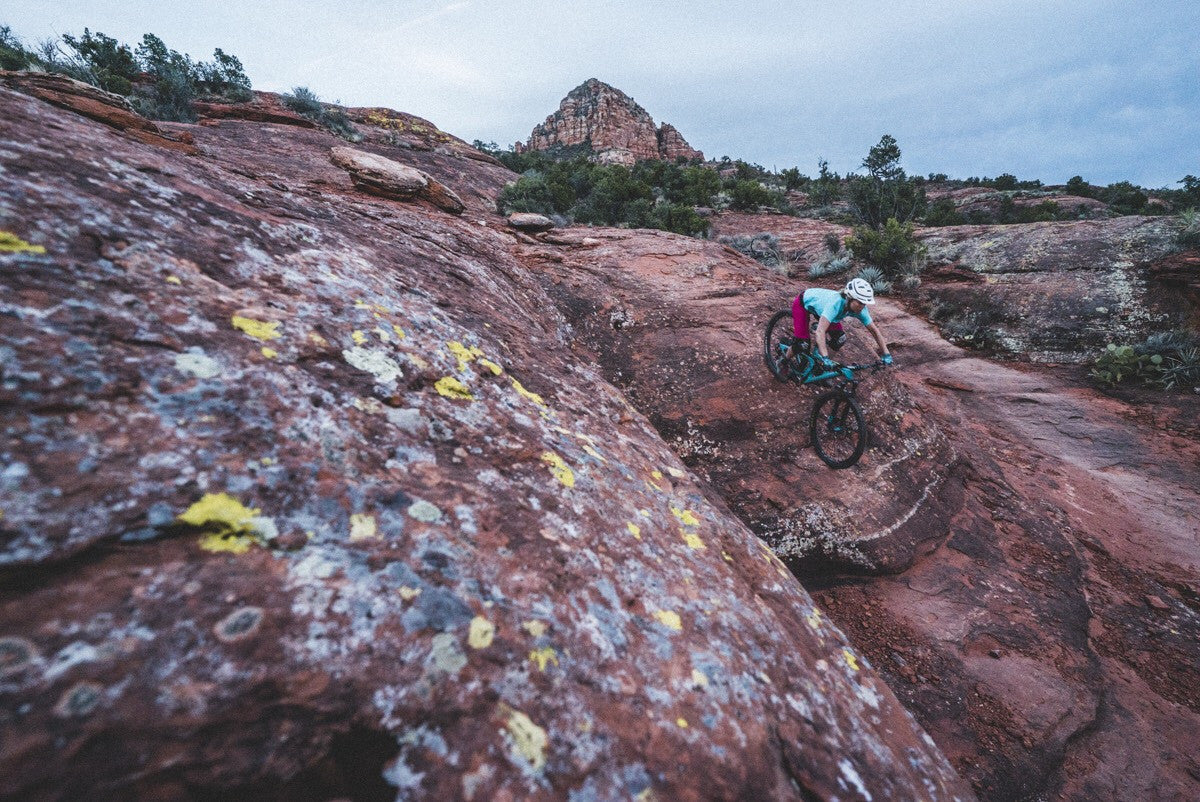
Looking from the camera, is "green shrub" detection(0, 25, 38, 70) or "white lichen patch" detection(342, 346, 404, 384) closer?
"white lichen patch" detection(342, 346, 404, 384)

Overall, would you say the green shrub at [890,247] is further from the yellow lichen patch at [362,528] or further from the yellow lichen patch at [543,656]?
the yellow lichen patch at [362,528]

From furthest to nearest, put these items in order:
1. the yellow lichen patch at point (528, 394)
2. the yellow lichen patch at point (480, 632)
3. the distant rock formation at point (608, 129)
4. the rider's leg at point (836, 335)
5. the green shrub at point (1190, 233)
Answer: the distant rock formation at point (608, 129), the green shrub at point (1190, 233), the rider's leg at point (836, 335), the yellow lichen patch at point (528, 394), the yellow lichen patch at point (480, 632)

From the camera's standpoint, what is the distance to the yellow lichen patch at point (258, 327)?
2084mm

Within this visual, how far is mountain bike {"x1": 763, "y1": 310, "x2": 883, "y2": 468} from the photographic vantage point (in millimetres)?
5520

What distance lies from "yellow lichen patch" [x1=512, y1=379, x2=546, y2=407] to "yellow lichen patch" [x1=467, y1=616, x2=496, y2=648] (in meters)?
1.75

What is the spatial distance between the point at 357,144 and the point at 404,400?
1530cm

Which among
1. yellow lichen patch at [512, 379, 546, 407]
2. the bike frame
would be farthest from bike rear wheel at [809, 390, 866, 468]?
yellow lichen patch at [512, 379, 546, 407]

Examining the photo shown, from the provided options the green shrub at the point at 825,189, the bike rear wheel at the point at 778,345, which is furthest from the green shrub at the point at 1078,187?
the bike rear wheel at the point at 778,345

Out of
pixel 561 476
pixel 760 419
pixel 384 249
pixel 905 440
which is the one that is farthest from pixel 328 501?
pixel 905 440

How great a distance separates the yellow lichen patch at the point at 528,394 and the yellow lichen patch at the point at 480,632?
1.75m

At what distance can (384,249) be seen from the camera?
3.90m

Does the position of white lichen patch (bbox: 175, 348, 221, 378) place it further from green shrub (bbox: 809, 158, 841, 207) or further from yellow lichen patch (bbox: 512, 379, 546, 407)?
green shrub (bbox: 809, 158, 841, 207)

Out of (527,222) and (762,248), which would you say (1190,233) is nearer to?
(762,248)

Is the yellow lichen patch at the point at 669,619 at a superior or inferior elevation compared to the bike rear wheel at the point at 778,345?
inferior
